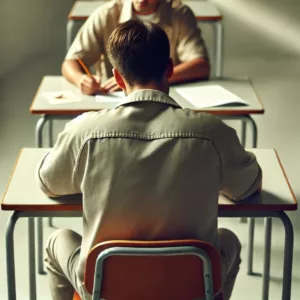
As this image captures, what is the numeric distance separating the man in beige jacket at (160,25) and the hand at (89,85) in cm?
21

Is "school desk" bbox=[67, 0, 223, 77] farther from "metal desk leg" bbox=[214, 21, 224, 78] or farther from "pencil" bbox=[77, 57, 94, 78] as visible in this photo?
"pencil" bbox=[77, 57, 94, 78]

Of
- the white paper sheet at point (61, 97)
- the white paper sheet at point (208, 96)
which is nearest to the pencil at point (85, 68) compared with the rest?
the white paper sheet at point (61, 97)

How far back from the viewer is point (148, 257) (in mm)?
1827

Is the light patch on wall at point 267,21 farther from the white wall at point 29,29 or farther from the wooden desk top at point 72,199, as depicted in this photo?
the wooden desk top at point 72,199

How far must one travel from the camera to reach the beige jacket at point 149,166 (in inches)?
73.3

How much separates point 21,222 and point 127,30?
180 cm

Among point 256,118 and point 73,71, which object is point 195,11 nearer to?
point 256,118

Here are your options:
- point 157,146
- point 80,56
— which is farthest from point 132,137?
point 80,56

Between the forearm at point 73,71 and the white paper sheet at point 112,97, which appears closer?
the white paper sheet at point 112,97

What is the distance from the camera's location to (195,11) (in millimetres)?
4578

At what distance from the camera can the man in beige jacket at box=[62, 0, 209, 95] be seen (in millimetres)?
3389

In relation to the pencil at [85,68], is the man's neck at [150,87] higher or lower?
higher

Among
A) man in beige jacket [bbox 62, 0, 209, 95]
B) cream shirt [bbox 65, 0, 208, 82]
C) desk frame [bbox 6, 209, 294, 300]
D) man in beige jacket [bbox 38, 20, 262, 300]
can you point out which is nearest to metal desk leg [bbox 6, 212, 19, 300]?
desk frame [bbox 6, 209, 294, 300]

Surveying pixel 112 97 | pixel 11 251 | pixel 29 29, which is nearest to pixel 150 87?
pixel 11 251
